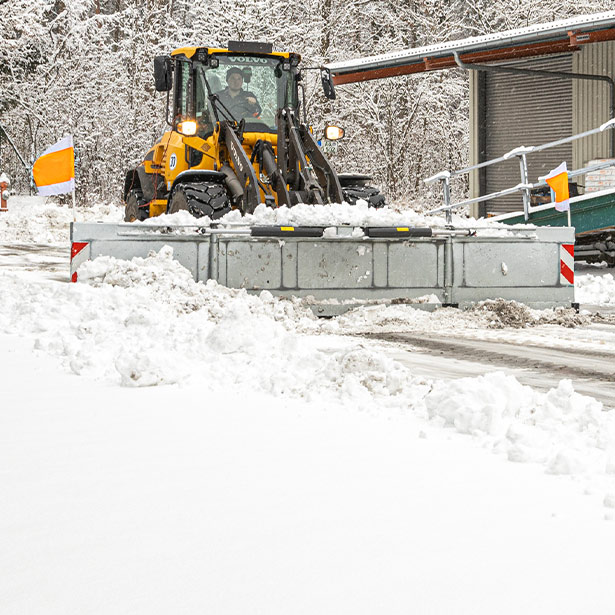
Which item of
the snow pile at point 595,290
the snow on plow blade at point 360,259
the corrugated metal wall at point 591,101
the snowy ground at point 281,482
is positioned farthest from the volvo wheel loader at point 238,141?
the corrugated metal wall at point 591,101

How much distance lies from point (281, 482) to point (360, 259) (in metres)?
5.58

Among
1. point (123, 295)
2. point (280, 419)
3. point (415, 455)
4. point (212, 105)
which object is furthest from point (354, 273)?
point (415, 455)

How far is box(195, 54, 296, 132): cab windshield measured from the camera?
10727 mm

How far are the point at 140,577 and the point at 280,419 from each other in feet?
6.04

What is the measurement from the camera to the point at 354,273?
8609 mm

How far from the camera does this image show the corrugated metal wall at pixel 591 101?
17.2 meters

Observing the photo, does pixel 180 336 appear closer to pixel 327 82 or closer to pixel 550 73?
pixel 327 82

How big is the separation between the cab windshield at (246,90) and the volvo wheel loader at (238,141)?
0.01 m

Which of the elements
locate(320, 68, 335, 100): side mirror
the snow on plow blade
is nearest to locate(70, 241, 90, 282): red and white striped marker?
the snow on plow blade

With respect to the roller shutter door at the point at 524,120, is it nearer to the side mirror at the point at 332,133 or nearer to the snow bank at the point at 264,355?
the side mirror at the point at 332,133

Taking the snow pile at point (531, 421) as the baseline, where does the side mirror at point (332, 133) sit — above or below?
above

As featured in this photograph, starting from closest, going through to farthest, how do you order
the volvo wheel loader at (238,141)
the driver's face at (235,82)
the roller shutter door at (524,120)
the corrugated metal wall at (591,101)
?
the volvo wheel loader at (238,141) < the driver's face at (235,82) < the corrugated metal wall at (591,101) < the roller shutter door at (524,120)

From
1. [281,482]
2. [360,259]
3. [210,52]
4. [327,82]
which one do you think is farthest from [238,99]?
[281,482]

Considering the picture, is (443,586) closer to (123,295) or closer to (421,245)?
(123,295)
